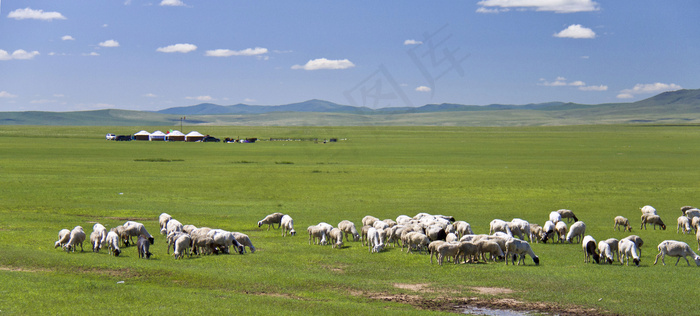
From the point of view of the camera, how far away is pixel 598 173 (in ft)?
173

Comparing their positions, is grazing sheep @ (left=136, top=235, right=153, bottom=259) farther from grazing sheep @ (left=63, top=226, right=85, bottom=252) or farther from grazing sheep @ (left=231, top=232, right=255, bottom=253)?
grazing sheep @ (left=231, top=232, right=255, bottom=253)

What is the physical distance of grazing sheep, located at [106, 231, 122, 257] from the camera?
19.6 m

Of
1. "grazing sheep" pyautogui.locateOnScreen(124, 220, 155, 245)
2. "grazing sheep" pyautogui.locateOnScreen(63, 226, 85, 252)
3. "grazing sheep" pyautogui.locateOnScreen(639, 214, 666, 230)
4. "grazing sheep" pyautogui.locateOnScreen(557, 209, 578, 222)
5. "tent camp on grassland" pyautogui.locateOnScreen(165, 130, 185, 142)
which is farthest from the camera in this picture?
"tent camp on grassland" pyautogui.locateOnScreen(165, 130, 185, 142)

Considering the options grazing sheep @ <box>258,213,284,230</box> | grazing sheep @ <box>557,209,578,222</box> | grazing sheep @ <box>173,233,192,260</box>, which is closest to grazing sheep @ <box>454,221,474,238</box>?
grazing sheep @ <box>557,209,578,222</box>

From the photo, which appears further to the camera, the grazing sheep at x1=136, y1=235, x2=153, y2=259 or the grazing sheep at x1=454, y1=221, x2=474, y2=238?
the grazing sheep at x1=454, y1=221, x2=474, y2=238

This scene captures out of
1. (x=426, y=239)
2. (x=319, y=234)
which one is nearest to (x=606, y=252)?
(x=426, y=239)

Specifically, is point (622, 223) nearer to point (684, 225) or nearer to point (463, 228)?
point (684, 225)

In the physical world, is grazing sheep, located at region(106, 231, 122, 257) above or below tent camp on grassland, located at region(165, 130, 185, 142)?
below

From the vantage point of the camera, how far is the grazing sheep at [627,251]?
734 inches

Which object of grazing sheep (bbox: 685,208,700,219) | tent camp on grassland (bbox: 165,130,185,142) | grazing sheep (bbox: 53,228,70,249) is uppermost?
tent camp on grassland (bbox: 165,130,185,142)

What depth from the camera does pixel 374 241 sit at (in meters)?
21.1

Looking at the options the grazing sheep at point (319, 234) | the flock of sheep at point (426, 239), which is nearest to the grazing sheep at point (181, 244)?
the flock of sheep at point (426, 239)

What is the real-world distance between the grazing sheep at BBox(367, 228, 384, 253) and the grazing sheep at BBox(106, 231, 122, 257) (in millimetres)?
7913

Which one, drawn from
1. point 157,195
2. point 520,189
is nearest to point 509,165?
point 520,189
